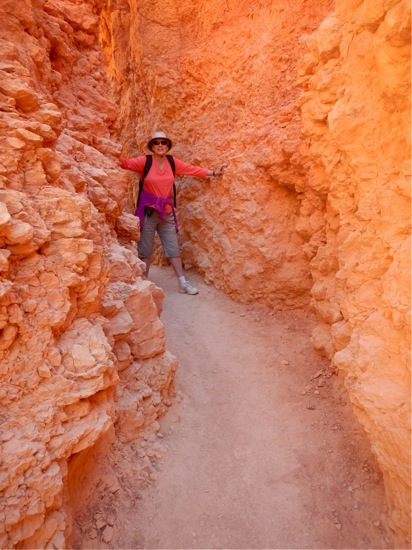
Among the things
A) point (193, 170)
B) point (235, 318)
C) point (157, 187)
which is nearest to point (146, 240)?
point (157, 187)

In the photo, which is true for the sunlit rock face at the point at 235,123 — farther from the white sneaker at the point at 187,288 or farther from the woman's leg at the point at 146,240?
the woman's leg at the point at 146,240

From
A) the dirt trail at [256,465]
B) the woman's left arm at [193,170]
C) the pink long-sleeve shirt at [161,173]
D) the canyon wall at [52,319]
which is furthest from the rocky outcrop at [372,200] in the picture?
the pink long-sleeve shirt at [161,173]

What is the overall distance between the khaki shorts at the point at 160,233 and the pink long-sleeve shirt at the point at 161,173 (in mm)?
204

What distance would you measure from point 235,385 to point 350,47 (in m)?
2.67

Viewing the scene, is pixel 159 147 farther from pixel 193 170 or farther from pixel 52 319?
pixel 52 319

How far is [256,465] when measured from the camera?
2453mm

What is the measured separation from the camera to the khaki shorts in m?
4.57

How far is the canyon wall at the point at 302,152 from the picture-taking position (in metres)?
1.91

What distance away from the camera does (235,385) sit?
3172 mm

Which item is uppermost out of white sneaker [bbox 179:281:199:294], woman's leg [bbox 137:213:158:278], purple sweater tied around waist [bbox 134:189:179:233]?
purple sweater tied around waist [bbox 134:189:179:233]

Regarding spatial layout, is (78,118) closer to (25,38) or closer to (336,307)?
(25,38)

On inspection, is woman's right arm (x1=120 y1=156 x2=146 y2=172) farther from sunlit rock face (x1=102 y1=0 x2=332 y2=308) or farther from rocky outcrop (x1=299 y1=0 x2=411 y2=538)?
rocky outcrop (x1=299 y1=0 x2=411 y2=538)

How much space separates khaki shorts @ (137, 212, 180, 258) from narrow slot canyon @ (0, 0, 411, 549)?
31.7 inches

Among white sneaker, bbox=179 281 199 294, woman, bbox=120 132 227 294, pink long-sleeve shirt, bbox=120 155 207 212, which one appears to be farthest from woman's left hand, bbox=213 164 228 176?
white sneaker, bbox=179 281 199 294
